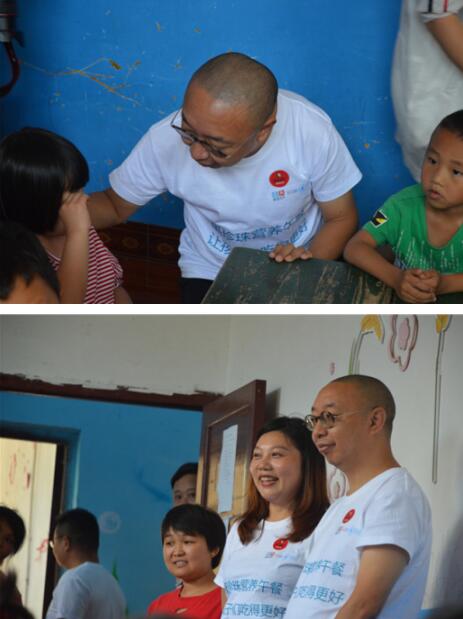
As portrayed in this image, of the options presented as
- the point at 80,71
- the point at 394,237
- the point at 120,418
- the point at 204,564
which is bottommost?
the point at 204,564

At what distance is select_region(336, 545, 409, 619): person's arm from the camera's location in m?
1.22

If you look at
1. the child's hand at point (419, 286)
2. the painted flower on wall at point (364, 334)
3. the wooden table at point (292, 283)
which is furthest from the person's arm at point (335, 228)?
the painted flower on wall at point (364, 334)

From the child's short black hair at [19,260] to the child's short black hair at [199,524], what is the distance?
1.29 feet

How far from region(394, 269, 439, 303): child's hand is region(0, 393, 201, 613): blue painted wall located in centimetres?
69

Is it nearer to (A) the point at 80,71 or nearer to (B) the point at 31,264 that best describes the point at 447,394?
(B) the point at 31,264

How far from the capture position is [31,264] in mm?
1551

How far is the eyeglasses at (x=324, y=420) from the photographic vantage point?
1307 millimetres

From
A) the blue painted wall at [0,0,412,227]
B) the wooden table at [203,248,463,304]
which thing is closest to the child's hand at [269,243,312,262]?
the wooden table at [203,248,463,304]

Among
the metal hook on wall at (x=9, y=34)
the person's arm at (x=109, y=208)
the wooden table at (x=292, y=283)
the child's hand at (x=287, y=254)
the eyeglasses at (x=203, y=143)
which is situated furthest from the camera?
the metal hook on wall at (x=9, y=34)

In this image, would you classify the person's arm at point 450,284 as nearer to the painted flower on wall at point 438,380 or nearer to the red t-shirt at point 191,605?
the painted flower on wall at point 438,380

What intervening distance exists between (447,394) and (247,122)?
931mm

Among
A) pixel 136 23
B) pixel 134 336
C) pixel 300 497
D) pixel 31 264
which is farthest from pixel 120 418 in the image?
pixel 136 23

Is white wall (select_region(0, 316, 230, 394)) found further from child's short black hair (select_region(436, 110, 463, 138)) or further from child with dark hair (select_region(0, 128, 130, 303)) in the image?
child's short black hair (select_region(436, 110, 463, 138))

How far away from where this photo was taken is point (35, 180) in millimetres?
1939
